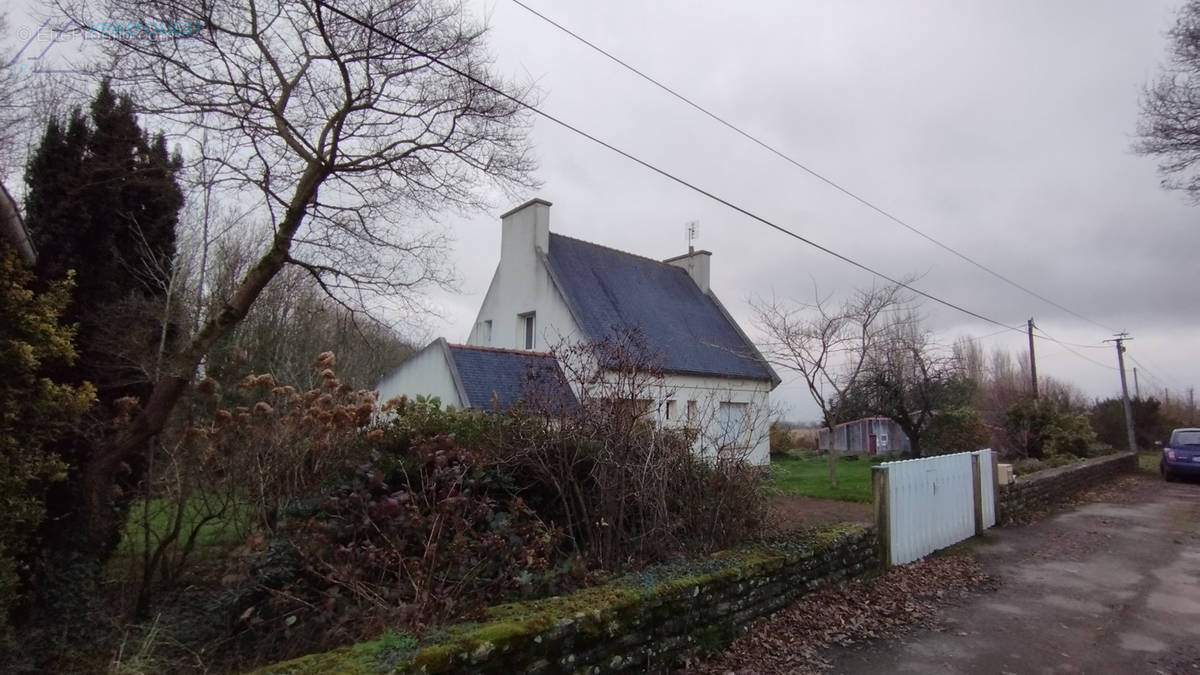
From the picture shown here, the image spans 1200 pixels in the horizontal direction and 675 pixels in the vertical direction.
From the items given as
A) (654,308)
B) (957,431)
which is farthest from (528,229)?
(957,431)

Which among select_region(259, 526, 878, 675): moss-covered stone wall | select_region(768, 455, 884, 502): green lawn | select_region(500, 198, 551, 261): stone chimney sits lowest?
select_region(259, 526, 878, 675): moss-covered stone wall

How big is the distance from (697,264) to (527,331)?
7.60m

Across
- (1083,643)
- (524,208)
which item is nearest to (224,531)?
(1083,643)

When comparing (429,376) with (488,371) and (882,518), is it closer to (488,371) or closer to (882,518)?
(488,371)

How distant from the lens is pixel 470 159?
7426mm

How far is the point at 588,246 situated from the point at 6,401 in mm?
15951

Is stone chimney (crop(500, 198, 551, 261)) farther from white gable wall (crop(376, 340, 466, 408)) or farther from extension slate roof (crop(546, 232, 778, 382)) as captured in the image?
white gable wall (crop(376, 340, 466, 408))

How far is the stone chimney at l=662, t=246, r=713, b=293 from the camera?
72.0ft

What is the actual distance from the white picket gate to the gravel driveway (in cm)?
40

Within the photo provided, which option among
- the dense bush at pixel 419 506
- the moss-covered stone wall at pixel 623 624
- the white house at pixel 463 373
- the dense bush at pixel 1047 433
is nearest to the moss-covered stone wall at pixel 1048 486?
the dense bush at pixel 1047 433

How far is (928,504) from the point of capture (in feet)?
25.0

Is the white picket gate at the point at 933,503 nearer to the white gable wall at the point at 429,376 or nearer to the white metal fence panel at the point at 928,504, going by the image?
the white metal fence panel at the point at 928,504

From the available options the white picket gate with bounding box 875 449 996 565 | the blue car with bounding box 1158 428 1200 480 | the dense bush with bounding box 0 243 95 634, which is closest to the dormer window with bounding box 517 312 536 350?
the white picket gate with bounding box 875 449 996 565

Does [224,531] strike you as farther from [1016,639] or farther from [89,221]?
[1016,639]
